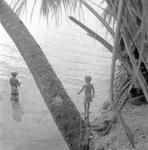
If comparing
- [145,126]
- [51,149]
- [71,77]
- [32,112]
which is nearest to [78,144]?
[145,126]

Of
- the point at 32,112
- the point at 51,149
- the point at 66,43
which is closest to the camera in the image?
the point at 51,149

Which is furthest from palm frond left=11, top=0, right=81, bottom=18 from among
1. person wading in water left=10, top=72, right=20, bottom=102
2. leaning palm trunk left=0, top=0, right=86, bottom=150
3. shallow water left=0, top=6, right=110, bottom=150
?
person wading in water left=10, top=72, right=20, bottom=102

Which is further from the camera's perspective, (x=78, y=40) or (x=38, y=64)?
(x=78, y=40)

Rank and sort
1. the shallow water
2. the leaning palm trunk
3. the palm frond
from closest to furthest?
the leaning palm trunk
the palm frond
the shallow water

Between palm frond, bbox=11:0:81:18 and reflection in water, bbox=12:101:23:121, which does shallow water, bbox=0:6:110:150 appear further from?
palm frond, bbox=11:0:81:18

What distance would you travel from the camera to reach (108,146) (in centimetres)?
251

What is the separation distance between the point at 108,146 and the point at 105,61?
10.1m

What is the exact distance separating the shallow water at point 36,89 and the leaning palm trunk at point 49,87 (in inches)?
16.4

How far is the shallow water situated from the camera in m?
5.68

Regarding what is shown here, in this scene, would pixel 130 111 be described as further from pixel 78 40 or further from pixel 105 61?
pixel 78 40

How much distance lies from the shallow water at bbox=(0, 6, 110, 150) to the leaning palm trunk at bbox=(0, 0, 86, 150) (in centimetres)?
42

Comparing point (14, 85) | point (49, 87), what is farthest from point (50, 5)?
point (14, 85)

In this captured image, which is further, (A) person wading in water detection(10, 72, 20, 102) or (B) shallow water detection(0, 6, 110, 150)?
(A) person wading in water detection(10, 72, 20, 102)

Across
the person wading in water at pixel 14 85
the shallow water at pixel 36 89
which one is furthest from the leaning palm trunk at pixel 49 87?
the person wading in water at pixel 14 85
